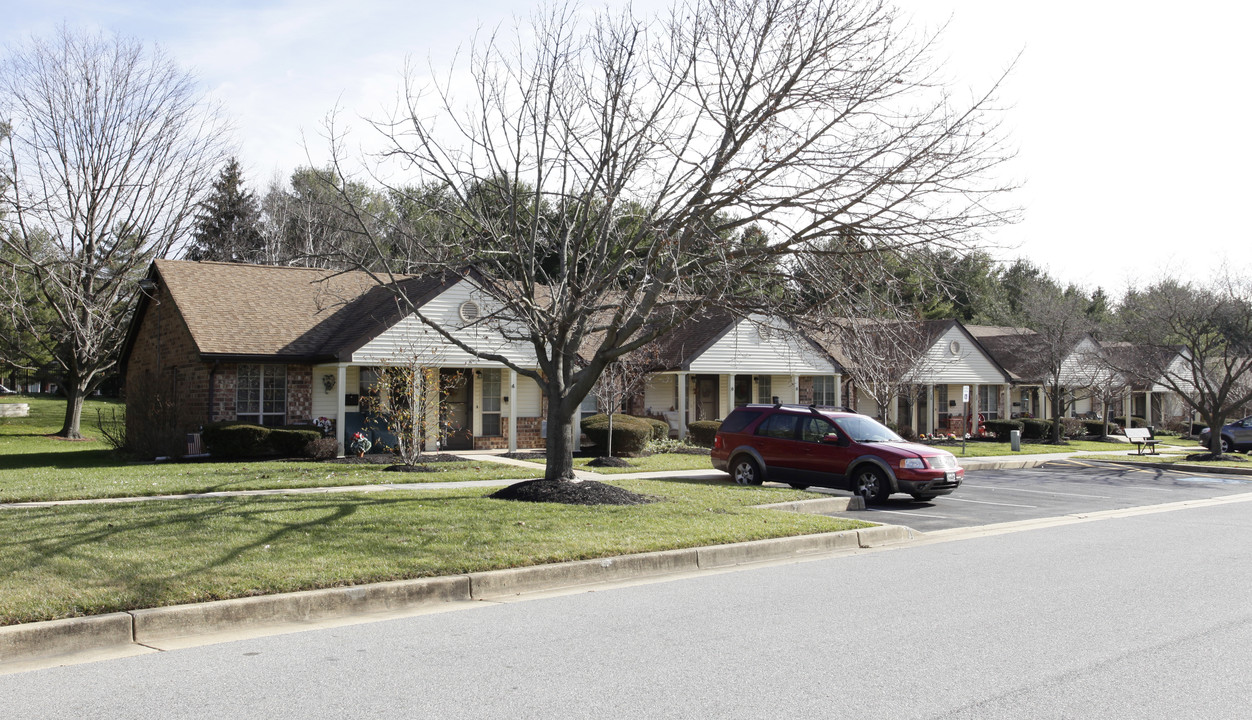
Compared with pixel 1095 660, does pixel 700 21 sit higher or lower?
higher

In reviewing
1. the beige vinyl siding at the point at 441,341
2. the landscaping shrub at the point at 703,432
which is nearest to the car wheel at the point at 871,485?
the beige vinyl siding at the point at 441,341

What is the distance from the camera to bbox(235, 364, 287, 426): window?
2273 centimetres

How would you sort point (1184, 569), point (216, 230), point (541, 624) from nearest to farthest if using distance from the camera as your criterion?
point (541, 624), point (1184, 569), point (216, 230)

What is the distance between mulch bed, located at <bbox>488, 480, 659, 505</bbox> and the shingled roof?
28.9 ft

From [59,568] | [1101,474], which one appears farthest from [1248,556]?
[1101,474]

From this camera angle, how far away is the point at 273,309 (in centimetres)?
2469

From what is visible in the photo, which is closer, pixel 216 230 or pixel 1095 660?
pixel 1095 660

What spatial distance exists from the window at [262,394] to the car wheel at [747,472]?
37.8 ft

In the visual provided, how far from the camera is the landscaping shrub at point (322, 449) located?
837 inches

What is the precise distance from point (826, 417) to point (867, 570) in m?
7.04

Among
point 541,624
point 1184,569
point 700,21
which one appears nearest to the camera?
point 541,624

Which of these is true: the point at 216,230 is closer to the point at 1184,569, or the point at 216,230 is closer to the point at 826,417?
the point at 826,417

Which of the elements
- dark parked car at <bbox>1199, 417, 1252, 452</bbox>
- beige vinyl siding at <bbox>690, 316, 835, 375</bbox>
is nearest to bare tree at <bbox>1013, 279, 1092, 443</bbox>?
dark parked car at <bbox>1199, 417, 1252, 452</bbox>

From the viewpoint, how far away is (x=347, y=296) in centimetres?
2667
